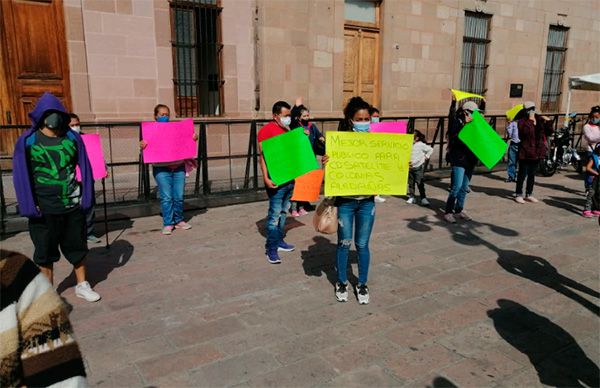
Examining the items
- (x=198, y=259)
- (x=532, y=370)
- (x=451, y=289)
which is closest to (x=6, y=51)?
(x=198, y=259)

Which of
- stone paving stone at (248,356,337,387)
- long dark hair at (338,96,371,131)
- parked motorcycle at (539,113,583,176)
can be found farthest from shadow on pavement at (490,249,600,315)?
parked motorcycle at (539,113,583,176)

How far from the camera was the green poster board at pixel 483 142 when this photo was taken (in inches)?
276

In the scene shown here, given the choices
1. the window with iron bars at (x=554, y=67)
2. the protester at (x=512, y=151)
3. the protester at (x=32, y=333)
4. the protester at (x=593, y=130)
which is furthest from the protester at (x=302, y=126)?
the window with iron bars at (x=554, y=67)

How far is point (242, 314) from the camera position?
420 centimetres

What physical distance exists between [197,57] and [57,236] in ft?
26.3

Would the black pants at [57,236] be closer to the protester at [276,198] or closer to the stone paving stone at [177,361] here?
the stone paving stone at [177,361]

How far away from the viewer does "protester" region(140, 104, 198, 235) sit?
6.64 meters

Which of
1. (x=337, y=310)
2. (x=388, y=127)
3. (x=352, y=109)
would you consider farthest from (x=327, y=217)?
(x=388, y=127)

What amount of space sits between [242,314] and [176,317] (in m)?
0.57

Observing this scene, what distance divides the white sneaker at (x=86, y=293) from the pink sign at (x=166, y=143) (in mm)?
2325

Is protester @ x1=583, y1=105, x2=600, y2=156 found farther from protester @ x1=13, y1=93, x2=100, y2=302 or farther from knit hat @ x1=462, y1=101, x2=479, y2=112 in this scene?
protester @ x1=13, y1=93, x2=100, y2=302

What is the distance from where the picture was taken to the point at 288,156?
4.91 metres

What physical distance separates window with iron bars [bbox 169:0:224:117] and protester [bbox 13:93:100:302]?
724cm

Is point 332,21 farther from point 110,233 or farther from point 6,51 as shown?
point 110,233
